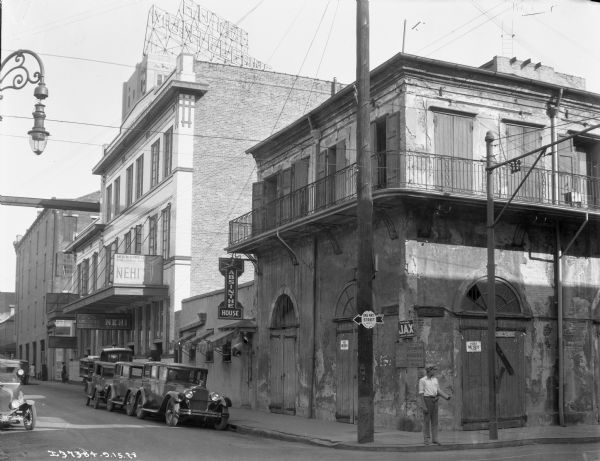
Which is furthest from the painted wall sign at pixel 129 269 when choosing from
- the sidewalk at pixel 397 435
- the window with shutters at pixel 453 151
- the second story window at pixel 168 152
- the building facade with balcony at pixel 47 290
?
the window with shutters at pixel 453 151

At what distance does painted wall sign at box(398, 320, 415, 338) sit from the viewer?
19.5 m

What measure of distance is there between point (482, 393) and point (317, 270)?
247 inches

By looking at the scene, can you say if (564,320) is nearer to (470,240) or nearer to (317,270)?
(470,240)

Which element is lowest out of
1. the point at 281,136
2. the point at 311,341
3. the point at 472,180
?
the point at 311,341

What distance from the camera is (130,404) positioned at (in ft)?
84.1

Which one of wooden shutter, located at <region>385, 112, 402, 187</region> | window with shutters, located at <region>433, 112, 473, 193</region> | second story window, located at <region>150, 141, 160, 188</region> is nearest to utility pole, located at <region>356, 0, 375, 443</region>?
wooden shutter, located at <region>385, 112, 402, 187</region>

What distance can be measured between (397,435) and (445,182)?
21.0ft

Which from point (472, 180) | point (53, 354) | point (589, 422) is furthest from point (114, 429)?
point (53, 354)

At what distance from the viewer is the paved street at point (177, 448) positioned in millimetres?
15062

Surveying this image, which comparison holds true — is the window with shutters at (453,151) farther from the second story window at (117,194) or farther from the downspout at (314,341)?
the second story window at (117,194)

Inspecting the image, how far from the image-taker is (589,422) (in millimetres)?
22375

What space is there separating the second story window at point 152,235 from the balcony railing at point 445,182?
1688 cm

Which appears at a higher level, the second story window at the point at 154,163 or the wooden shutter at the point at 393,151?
the second story window at the point at 154,163

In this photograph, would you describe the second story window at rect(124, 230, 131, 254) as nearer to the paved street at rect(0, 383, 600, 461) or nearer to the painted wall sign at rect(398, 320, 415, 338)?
the paved street at rect(0, 383, 600, 461)
